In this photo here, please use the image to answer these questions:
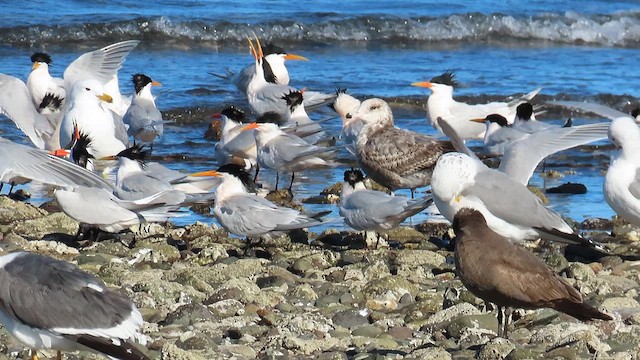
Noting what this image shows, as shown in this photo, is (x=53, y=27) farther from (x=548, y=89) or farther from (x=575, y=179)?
(x=575, y=179)

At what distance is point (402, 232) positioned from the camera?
744 cm

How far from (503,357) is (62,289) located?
62.1 inches

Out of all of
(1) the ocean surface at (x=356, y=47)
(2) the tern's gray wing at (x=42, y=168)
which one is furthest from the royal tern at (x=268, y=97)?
(2) the tern's gray wing at (x=42, y=168)

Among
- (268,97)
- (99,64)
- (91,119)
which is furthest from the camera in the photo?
(268,97)

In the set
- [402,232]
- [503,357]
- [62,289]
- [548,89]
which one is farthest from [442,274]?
[548,89]

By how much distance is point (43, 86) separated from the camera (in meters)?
11.2

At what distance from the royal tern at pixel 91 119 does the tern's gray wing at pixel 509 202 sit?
4.16 meters

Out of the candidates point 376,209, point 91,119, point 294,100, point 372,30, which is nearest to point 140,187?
point 376,209

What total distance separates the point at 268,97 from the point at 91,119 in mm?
2114

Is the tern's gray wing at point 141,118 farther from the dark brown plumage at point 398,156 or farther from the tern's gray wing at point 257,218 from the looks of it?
the tern's gray wing at point 257,218

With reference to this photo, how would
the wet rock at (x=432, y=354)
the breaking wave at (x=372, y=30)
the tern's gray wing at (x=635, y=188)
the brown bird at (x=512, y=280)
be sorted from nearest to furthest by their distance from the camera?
the wet rock at (x=432, y=354), the brown bird at (x=512, y=280), the tern's gray wing at (x=635, y=188), the breaking wave at (x=372, y=30)

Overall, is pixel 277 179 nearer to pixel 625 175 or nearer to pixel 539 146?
pixel 539 146

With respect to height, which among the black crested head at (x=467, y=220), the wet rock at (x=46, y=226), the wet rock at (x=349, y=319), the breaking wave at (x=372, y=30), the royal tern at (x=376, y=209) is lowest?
the breaking wave at (x=372, y=30)

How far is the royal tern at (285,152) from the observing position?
8688 mm
